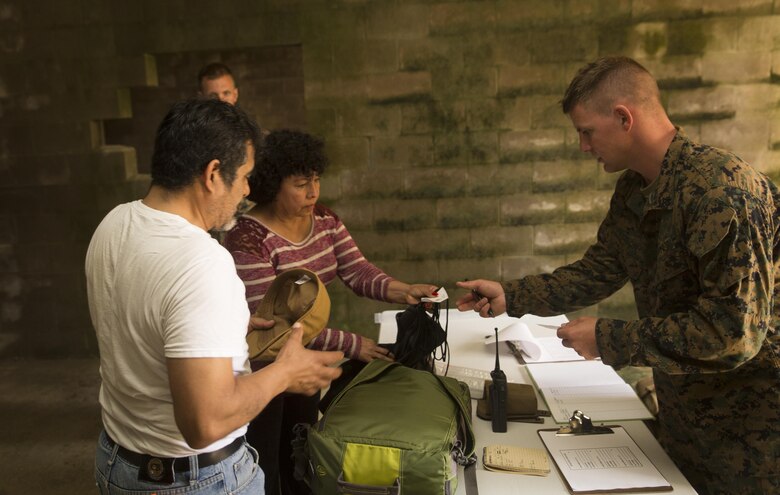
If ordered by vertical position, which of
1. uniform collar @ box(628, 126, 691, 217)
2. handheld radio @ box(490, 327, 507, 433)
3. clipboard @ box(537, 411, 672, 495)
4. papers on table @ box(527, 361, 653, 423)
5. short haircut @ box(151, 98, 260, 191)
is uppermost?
short haircut @ box(151, 98, 260, 191)

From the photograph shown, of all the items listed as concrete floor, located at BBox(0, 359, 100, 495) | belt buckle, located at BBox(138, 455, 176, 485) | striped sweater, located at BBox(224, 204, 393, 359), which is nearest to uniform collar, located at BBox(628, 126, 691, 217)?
striped sweater, located at BBox(224, 204, 393, 359)

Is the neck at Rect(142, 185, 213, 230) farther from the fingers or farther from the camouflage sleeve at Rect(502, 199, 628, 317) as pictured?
the camouflage sleeve at Rect(502, 199, 628, 317)

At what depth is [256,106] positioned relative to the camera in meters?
6.60

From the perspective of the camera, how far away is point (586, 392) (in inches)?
73.1

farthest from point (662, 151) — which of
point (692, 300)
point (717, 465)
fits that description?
point (717, 465)

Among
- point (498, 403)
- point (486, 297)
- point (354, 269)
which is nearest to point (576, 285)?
point (486, 297)

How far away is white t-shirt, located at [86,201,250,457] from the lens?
1094 millimetres

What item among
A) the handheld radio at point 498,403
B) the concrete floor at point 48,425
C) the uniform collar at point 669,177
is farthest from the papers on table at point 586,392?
the concrete floor at point 48,425

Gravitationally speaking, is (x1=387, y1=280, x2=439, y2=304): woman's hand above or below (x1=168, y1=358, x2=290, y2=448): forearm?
below

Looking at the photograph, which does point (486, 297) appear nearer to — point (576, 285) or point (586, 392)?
point (576, 285)

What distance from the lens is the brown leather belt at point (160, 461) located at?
123 centimetres

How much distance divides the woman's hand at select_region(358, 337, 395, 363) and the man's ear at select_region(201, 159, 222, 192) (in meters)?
0.87

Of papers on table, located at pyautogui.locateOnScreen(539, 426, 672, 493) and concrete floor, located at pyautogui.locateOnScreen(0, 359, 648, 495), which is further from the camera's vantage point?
concrete floor, located at pyautogui.locateOnScreen(0, 359, 648, 495)

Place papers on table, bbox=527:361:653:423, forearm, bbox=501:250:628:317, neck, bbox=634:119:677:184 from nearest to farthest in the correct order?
neck, bbox=634:119:677:184, papers on table, bbox=527:361:653:423, forearm, bbox=501:250:628:317
